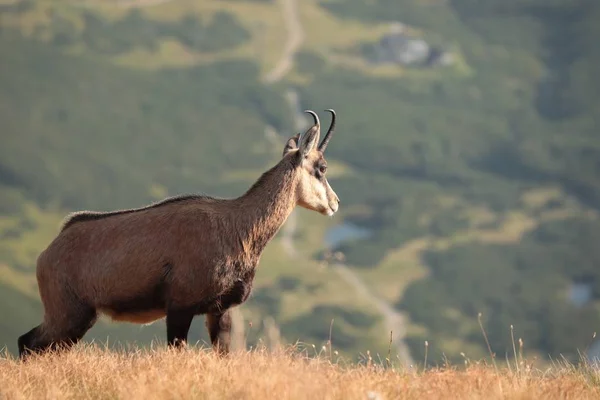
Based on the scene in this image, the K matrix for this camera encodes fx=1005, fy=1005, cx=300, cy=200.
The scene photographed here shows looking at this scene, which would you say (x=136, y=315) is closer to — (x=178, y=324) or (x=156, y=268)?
(x=156, y=268)

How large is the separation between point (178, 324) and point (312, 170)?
3.92 m

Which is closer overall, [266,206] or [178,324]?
[178,324]

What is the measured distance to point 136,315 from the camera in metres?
15.6

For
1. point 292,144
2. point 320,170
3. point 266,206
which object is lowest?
point 266,206

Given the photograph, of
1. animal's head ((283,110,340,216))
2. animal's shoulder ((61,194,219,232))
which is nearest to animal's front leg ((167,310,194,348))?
animal's shoulder ((61,194,219,232))

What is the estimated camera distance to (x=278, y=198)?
54.1 feet

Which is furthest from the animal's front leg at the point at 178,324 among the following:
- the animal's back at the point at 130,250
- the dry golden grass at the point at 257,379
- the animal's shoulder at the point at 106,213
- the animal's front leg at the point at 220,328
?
the animal's shoulder at the point at 106,213

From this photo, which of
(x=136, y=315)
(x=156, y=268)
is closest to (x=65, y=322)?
(x=136, y=315)

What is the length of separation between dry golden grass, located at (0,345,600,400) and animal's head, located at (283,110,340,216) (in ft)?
13.3

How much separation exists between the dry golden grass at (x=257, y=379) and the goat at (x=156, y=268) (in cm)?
154

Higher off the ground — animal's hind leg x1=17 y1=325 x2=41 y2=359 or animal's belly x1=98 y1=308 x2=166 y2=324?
animal's belly x1=98 y1=308 x2=166 y2=324

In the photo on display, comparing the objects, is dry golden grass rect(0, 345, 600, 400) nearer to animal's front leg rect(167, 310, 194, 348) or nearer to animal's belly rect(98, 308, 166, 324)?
animal's front leg rect(167, 310, 194, 348)

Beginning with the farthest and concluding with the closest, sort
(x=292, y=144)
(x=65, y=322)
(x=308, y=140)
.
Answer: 1. (x=292, y=144)
2. (x=308, y=140)
3. (x=65, y=322)

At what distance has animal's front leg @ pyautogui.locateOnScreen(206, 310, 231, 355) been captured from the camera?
15545mm
